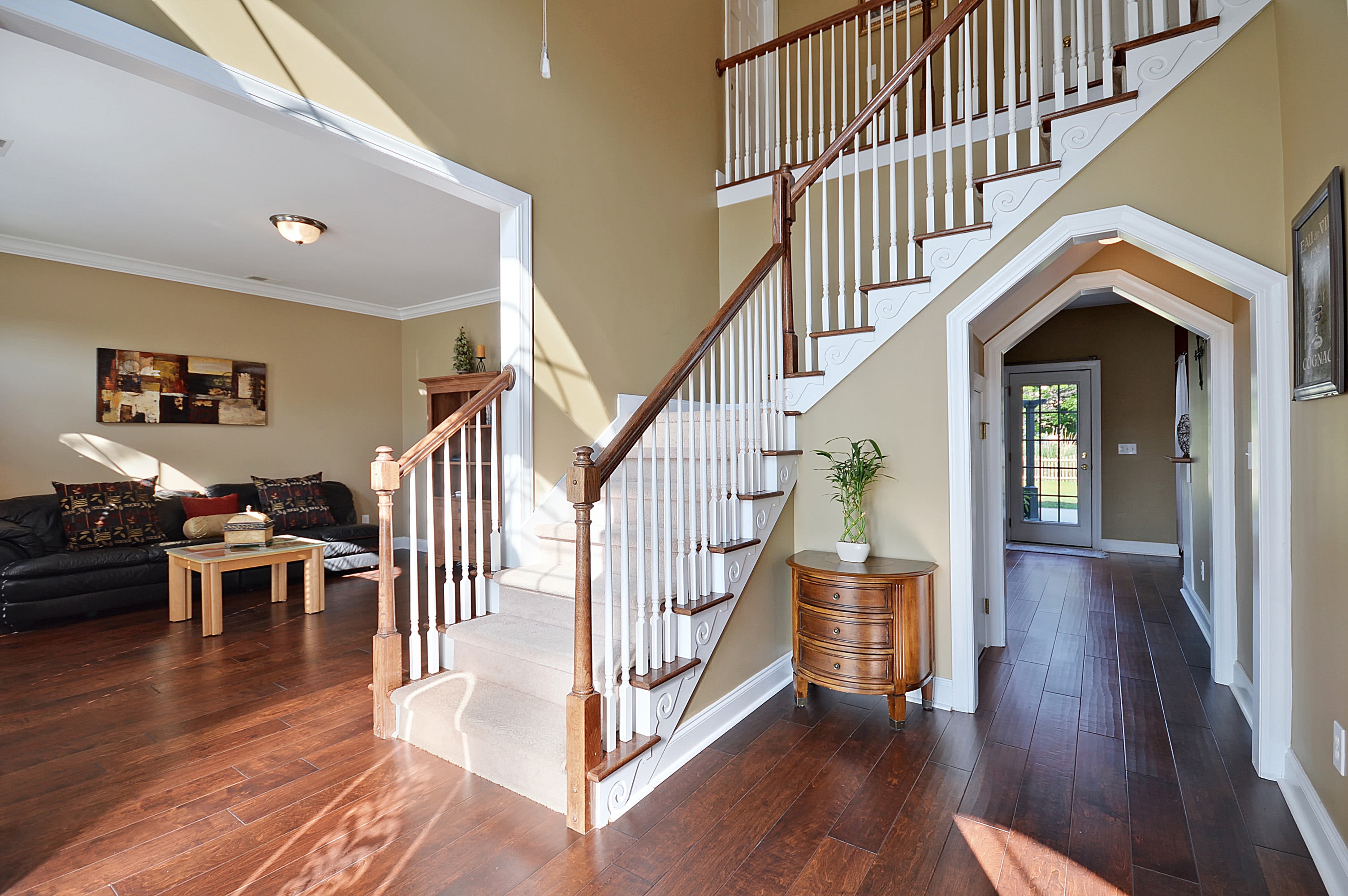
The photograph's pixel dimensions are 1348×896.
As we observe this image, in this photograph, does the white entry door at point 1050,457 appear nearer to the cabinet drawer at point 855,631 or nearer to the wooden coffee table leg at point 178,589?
the cabinet drawer at point 855,631

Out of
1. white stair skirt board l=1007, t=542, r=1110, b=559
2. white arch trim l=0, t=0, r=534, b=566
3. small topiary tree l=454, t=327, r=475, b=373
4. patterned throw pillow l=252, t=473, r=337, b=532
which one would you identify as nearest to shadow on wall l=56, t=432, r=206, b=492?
patterned throw pillow l=252, t=473, r=337, b=532

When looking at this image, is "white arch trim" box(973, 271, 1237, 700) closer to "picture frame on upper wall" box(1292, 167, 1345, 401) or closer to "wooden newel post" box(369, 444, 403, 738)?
"picture frame on upper wall" box(1292, 167, 1345, 401)

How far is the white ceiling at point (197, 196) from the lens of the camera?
293 centimetres

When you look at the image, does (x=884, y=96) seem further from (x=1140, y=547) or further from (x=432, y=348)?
(x=1140, y=547)

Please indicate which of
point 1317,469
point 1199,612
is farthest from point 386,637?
point 1199,612

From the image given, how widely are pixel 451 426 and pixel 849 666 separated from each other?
6.75 feet

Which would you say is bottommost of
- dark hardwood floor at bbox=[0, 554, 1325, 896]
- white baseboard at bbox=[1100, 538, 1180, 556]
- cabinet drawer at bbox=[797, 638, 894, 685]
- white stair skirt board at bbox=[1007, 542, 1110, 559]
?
dark hardwood floor at bbox=[0, 554, 1325, 896]

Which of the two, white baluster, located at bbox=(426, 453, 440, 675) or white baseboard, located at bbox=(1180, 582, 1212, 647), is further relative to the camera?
white baseboard, located at bbox=(1180, 582, 1212, 647)

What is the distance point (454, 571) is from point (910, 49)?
529 cm

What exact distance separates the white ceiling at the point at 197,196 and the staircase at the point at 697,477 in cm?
190

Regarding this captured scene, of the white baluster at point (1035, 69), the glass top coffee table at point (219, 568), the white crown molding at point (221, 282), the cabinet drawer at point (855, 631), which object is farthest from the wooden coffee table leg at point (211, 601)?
the white baluster at point (1035, 69)

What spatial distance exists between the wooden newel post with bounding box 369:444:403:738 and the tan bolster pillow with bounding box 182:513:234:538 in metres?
3.49

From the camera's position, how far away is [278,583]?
5.09 m

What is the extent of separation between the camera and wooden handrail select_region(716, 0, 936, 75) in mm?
4195
